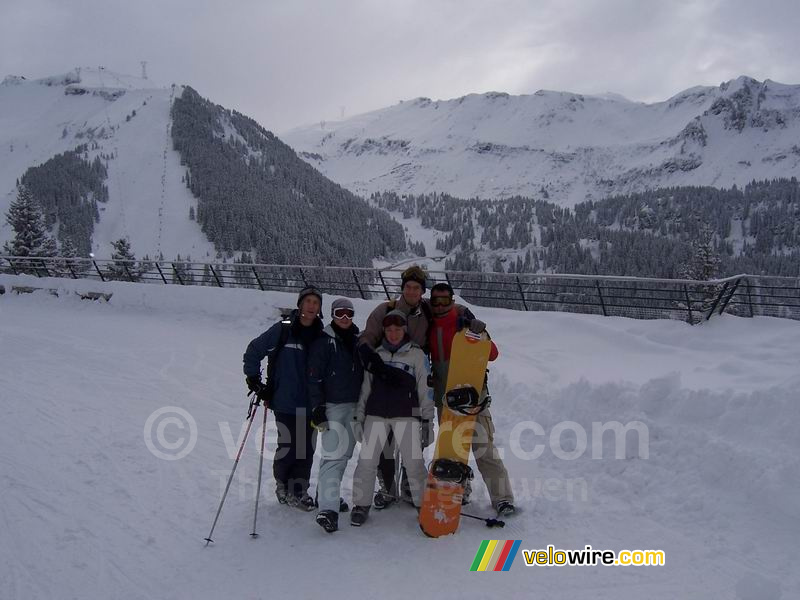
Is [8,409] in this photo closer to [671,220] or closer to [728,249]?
[728,249]

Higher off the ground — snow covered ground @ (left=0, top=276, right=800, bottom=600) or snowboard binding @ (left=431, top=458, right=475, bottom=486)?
snowboard binding @ (left=431, top=458, right=475, bottom=486)

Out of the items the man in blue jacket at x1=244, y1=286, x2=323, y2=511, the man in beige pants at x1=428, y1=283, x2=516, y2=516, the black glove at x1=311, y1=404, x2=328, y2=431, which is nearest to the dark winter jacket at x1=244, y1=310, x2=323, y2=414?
the man in blue jacket at x1=244, y1=286, x2=323, y2=511

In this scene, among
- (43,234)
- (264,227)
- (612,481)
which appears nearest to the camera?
(612,481)

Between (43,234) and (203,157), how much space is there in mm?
94516

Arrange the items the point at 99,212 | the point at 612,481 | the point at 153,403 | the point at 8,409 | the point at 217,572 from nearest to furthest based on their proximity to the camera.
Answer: the point at 217,572 < the point at 612,481 < the point at 8,409 < the point at 153,403 < the point at 99,212

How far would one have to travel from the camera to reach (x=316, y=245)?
9844cm

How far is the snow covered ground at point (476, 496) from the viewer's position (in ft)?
12.2

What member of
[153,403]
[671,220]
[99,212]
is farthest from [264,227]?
[671,220]

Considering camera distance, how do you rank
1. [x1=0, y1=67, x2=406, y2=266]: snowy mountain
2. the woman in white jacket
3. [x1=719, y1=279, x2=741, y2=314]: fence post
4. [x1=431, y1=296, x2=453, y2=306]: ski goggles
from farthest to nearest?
[x1=0, y1=67, x2=406, y2=266]: snowy mountain → [x1=719, y1=279, x2=741, y2=314]: fence post → [x1=431, y1=296, x2=453, y2=306]: ski goggles → the woman in white jacket

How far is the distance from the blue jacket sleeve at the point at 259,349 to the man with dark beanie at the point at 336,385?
1.23 feet

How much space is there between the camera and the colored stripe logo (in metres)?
3.96

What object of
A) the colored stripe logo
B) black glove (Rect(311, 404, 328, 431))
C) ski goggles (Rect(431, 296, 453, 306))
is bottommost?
the colored stripe logo

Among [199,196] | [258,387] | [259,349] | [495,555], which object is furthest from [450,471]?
[199,196]

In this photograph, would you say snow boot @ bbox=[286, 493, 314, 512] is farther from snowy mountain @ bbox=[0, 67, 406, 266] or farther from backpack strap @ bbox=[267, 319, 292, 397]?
snowy mountain @ bbox=[0, 67, 406, 266]
